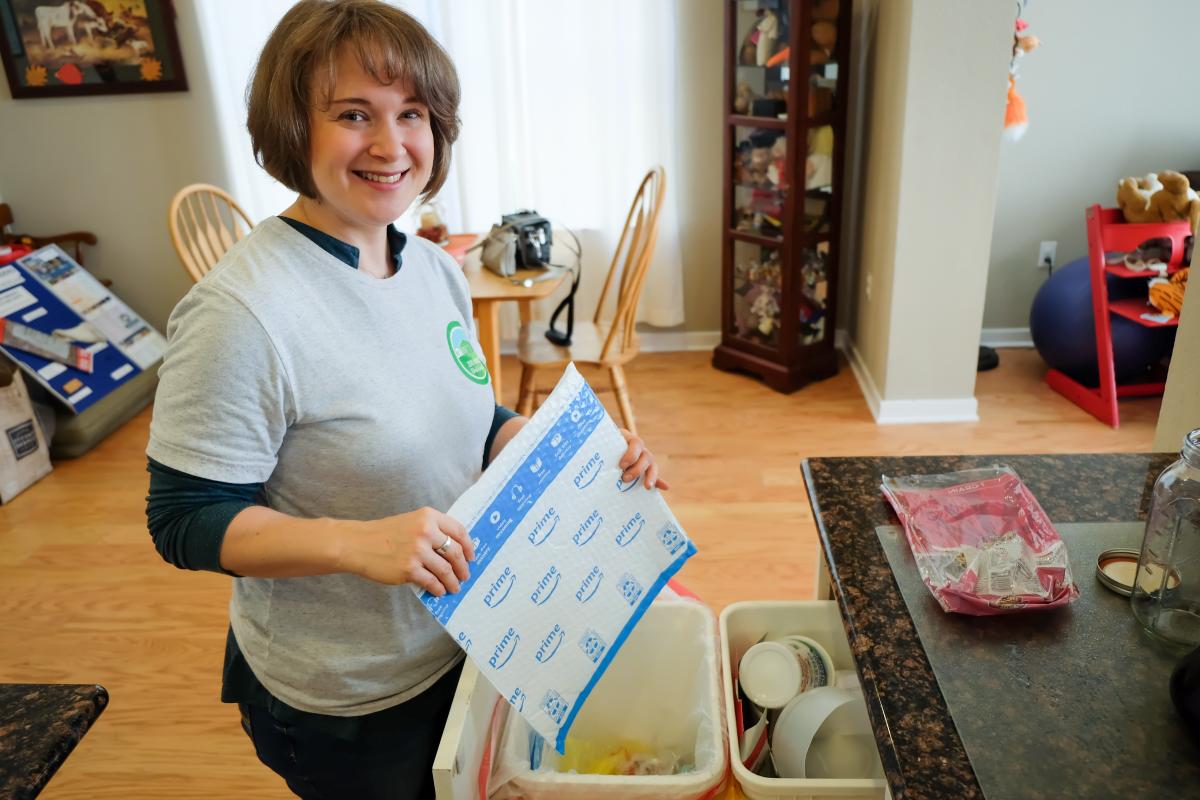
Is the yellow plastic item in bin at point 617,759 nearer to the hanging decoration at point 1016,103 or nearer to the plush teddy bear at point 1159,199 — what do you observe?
the hanging decoration at point 1016,103

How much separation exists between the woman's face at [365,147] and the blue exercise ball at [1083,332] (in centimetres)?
297

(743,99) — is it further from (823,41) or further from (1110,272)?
(1110,272)

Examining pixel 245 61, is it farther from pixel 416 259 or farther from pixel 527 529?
pixel 527 529

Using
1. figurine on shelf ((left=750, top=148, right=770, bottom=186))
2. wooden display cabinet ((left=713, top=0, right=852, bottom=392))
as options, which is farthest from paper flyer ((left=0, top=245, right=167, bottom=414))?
figurine on shelf ((left=750, top=148, right=770, bottom=186))

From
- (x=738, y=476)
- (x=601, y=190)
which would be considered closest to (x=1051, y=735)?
(x=738, y=476)

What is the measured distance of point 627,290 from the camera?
2.90 m

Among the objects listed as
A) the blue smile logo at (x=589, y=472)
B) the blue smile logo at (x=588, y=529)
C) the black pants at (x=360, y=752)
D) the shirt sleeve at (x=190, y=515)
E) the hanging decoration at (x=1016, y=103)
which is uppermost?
the hanging decoration at (x=1016, y=103)

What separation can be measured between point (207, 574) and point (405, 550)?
76.5 inches

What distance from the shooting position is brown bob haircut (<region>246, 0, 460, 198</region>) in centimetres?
88

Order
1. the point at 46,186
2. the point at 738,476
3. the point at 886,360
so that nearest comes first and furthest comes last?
the point at 738,476
the point at 886,360
the point at 46,186

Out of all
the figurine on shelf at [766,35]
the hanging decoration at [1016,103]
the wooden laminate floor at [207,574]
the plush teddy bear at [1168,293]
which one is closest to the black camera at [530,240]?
the wooden laminate floor at [207,574]

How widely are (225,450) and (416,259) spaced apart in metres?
0.36

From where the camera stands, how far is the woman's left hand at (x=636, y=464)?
3.42 feet

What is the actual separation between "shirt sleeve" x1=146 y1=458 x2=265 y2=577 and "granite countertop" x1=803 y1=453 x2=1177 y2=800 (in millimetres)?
617
